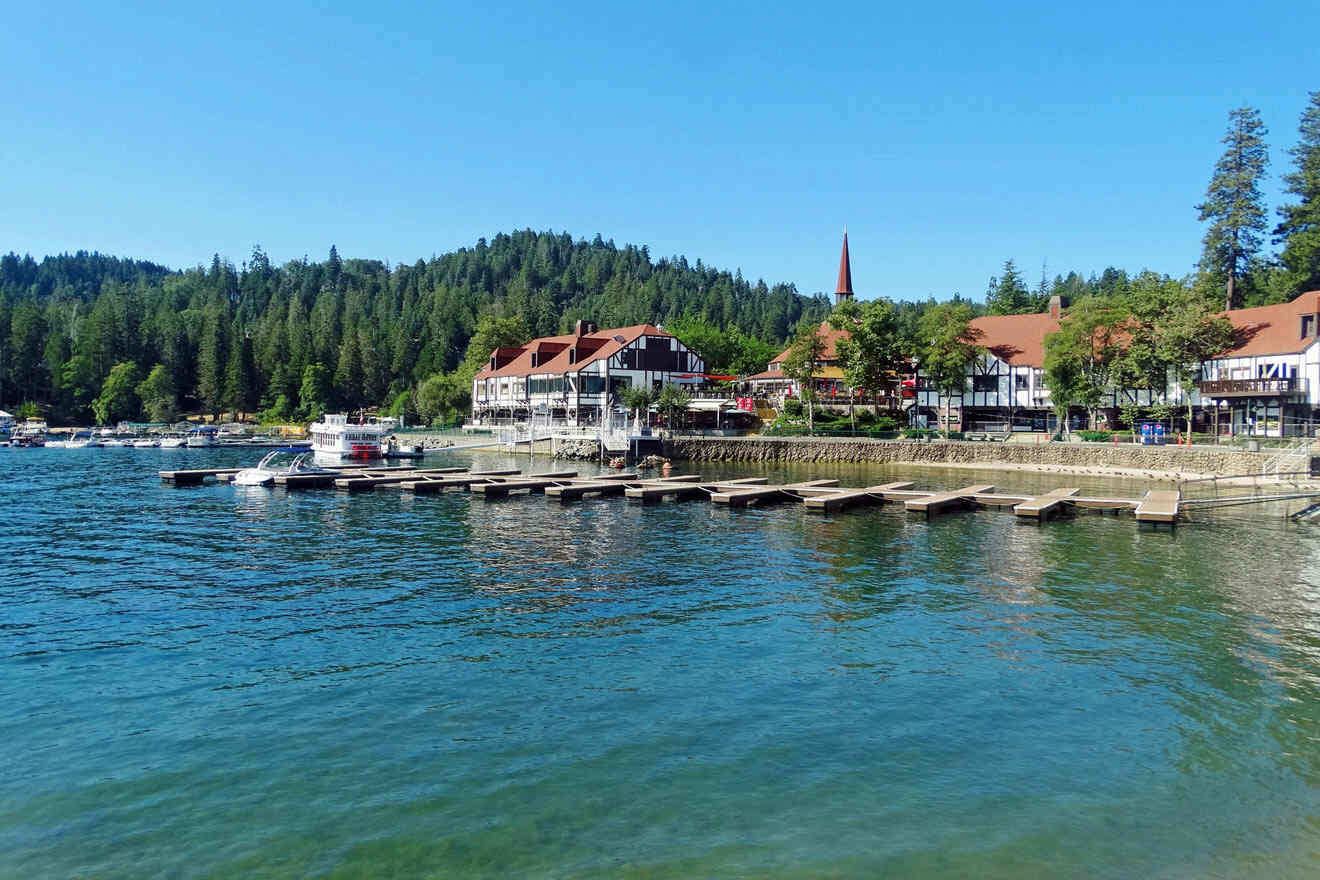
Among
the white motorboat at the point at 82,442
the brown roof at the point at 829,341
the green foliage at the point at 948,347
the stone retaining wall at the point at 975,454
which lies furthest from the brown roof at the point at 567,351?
the white motorboat at the point at 82,442

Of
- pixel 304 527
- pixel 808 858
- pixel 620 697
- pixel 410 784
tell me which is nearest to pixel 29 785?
pixel 410 784

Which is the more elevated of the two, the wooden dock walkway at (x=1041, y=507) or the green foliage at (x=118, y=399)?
the green foliage at (x=118, y=399)

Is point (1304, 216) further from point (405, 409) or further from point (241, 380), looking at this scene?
point (241, 380)

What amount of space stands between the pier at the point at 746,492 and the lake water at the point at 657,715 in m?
10.6

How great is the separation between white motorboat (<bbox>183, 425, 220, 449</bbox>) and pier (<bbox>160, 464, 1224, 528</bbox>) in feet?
164

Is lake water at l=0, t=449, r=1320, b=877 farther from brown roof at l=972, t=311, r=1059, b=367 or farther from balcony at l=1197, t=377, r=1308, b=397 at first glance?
brown roof at l=972, t=311, r=1059, b=367

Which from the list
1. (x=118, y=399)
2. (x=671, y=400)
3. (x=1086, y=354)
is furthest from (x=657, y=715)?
(x=118, y=399)

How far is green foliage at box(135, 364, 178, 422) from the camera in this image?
126m

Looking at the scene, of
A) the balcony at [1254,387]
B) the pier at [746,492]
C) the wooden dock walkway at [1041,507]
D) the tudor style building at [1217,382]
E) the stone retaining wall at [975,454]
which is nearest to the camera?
the wooden dock walkway at [1041,507]

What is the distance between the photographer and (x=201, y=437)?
330ft

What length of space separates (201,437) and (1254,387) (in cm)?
10416

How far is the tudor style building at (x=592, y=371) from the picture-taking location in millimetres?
88812

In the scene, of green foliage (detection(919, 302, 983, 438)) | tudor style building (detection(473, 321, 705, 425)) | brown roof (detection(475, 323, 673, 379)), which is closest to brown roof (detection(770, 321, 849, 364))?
green foliage (detection(919, 302, 983, 438))

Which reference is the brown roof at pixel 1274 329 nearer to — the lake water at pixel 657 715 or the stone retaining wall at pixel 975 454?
the stone retaining wall at pixel 975 454
